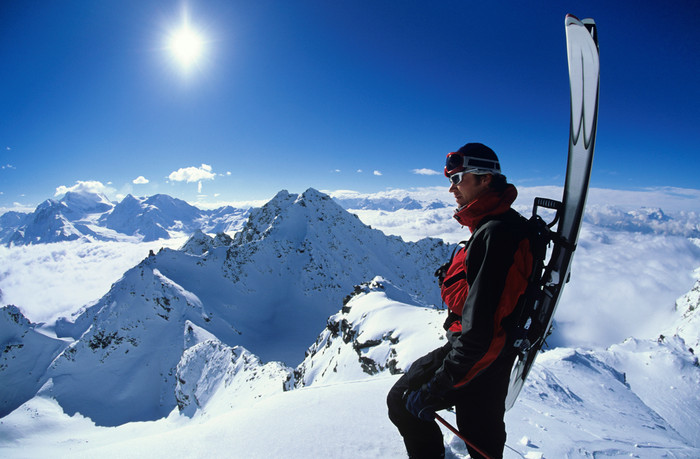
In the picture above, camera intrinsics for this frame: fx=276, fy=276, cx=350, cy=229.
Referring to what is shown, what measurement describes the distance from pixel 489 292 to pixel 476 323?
307 mm

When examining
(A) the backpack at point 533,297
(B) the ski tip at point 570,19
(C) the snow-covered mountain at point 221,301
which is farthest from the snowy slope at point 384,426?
(C) the snow-covered mountain at point 221,301

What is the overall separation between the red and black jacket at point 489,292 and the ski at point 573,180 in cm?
56

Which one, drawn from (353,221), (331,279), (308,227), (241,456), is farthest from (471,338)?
(353,221)

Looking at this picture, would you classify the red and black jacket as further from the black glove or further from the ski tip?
the ski tip

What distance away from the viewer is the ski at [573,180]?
305cm

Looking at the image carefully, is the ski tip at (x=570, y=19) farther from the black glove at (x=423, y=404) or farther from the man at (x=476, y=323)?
the black glove at (x=423, y=404)

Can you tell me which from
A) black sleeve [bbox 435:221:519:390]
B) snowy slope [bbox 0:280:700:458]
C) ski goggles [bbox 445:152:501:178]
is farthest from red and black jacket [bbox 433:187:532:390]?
snowy slope [bbox 0:280:700:458]

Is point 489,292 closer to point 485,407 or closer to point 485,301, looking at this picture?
point 485,301

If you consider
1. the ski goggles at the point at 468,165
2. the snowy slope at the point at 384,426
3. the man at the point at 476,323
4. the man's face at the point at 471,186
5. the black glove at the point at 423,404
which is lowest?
the snowy slope at the point at 384,426

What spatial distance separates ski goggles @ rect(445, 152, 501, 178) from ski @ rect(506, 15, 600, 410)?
2.19 ft

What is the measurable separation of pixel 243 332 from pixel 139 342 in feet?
62.6

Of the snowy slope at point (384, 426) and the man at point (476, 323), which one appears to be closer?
the man at point (476, 323)

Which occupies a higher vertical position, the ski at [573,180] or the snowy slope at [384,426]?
the ski at [573,180]

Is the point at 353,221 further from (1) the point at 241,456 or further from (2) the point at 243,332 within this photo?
(1) the point at 241,456
